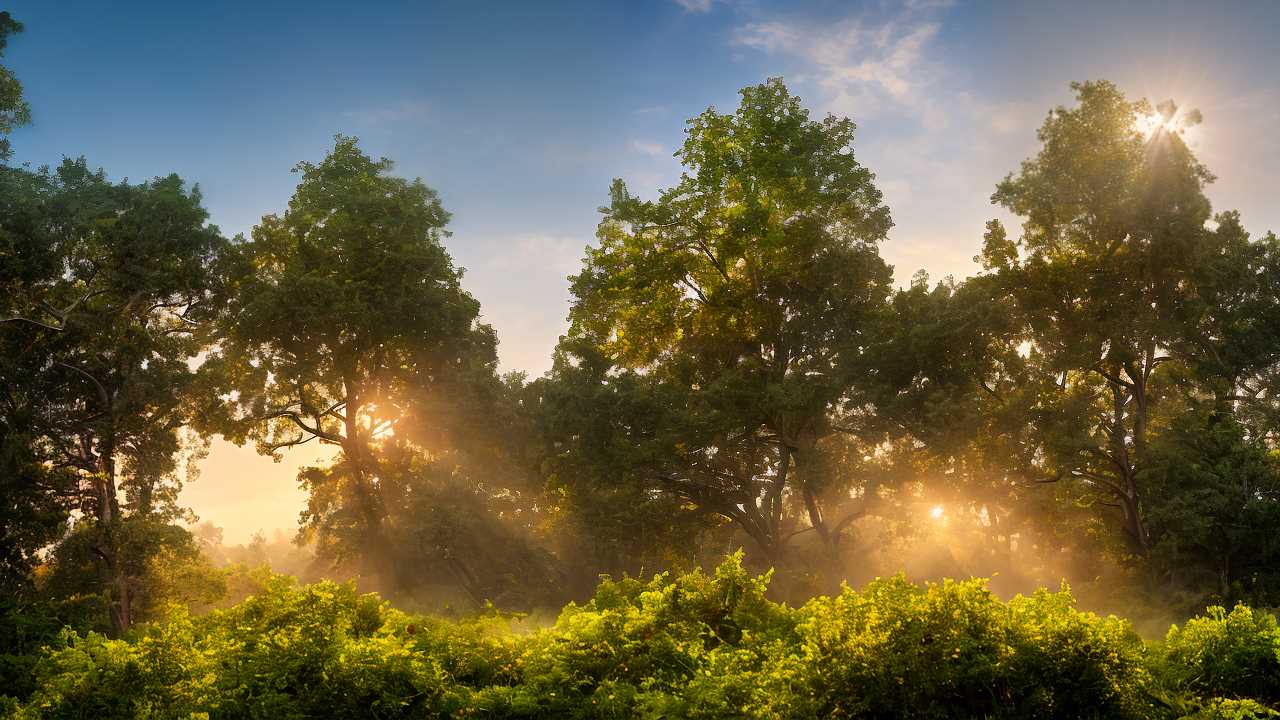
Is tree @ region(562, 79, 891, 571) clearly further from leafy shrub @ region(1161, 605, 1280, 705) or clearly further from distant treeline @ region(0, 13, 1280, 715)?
leafy shrub @ region(1161, 605, 1280, 705)

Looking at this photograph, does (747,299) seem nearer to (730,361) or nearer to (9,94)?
(730,361)

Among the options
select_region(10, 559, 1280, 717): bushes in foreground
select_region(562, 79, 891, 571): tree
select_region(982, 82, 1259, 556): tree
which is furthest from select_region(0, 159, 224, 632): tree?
select_region(982, 82, 1259, 556): tree

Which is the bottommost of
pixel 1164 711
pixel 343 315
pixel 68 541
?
Answer: pixel 1164 711

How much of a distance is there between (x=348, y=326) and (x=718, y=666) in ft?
78.9

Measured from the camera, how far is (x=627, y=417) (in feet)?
75.2

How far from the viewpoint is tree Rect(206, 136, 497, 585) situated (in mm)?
24219

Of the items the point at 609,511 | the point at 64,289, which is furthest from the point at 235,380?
the point at 609,511

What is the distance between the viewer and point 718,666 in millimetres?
4984

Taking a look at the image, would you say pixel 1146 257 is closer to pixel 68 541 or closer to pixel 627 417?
pixel 627 417

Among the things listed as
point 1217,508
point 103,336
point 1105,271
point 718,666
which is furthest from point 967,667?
point 103,336

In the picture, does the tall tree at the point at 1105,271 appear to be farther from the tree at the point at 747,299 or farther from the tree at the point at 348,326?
the tree at the point at 348,326

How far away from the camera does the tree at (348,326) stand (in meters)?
24.2

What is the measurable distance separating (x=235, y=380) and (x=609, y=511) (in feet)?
44.9

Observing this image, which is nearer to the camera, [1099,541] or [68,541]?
[68,541]
